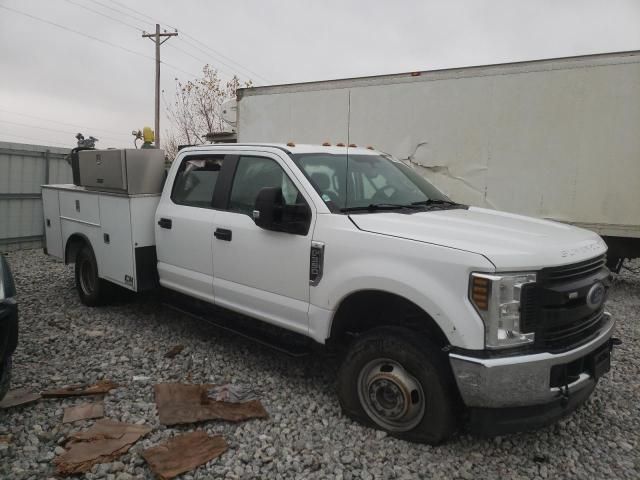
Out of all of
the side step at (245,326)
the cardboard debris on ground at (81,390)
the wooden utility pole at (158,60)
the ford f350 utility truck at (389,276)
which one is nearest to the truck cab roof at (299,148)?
the ford f350 utility truck at (389,276)

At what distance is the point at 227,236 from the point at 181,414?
139cm

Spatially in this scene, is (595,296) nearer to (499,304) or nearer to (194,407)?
(499,304)

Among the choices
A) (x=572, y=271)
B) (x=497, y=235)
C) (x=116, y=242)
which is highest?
(x=497, y=235)

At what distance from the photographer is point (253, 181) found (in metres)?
4.13

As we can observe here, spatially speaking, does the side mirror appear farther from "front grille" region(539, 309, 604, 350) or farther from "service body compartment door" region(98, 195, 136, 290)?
"service body compartment door" region(98, 195, 136, 290)

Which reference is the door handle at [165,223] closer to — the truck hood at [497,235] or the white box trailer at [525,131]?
the truck hood at [497,235]

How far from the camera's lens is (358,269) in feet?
10.3

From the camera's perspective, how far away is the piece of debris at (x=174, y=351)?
177 inches

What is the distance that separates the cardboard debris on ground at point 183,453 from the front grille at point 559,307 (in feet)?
6.37

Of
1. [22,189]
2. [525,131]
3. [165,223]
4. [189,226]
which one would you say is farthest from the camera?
[22,189]

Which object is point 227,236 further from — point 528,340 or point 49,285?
point 49,285

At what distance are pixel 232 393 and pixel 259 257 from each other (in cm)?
104

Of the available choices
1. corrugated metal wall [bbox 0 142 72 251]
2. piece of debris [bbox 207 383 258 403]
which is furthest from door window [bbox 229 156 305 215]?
corrugated metal wall [bbox 0 142 72 251]

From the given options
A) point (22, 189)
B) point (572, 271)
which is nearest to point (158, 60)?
point (22, 189)
